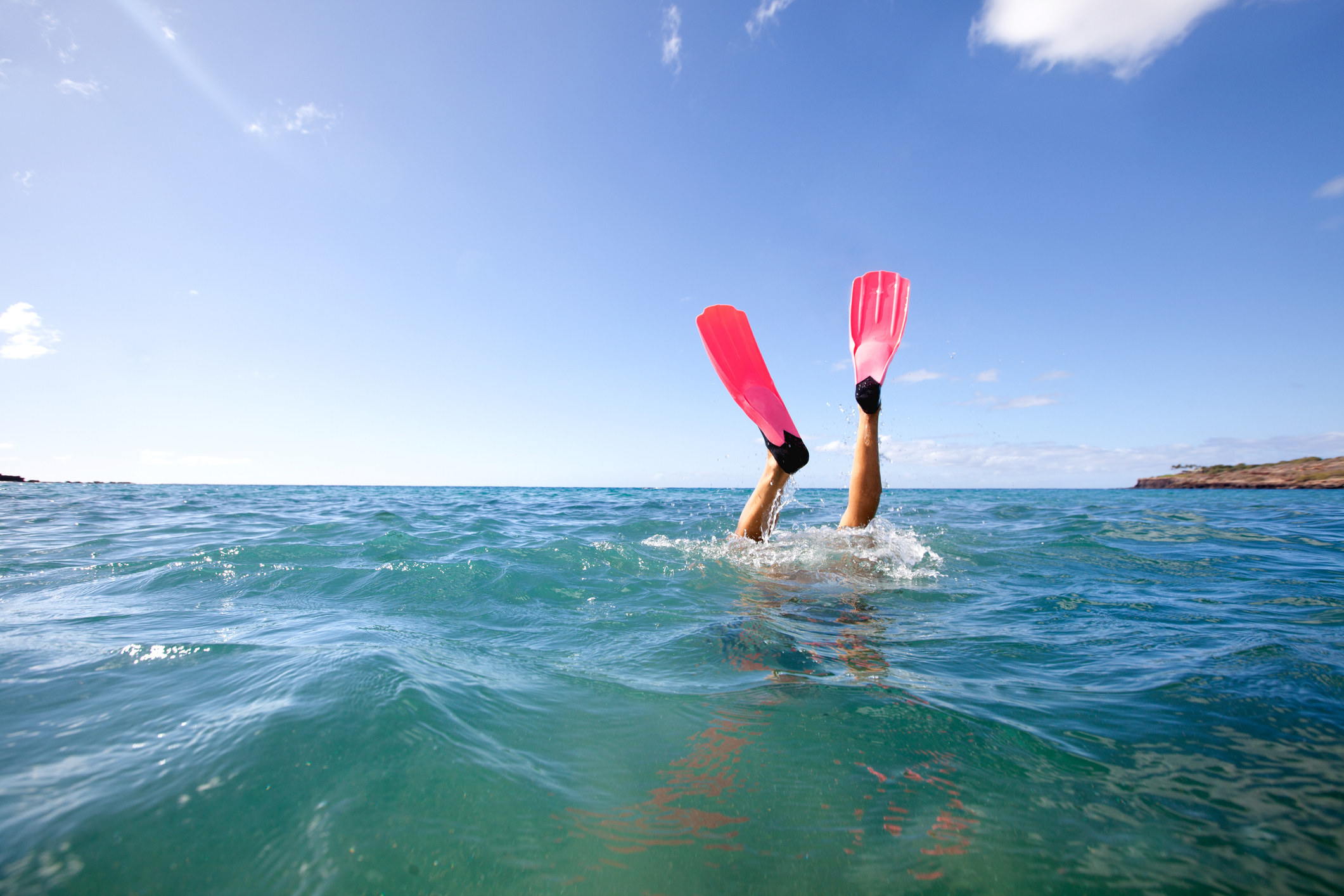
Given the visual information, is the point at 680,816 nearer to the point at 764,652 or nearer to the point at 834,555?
the point at 764,652

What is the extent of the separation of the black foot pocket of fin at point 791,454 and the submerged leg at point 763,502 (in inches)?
3.4

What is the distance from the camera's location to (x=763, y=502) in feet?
20.0

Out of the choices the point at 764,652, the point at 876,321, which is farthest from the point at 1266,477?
the point at 764,652

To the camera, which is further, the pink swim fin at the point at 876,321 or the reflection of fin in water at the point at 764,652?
the pink swim fin at the point at 876,321

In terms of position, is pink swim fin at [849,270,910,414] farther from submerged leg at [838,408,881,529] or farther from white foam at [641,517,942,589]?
white foam at [641,517,942,589]

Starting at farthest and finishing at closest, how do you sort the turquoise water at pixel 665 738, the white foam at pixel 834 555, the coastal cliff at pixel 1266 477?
the coastal cliff at pixel 1266 477
the white foam at pixel 834 555
the turquoise water at pixel 665 738

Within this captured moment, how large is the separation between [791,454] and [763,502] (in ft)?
2.40

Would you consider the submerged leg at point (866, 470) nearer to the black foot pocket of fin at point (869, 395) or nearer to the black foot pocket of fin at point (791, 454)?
the black foot pocket of fin at point (869, 395)

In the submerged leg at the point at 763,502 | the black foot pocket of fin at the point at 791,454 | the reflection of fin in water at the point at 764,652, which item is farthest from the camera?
the submerged leg at the point at 763,502

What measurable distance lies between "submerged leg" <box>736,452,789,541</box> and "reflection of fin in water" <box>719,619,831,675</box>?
240cm

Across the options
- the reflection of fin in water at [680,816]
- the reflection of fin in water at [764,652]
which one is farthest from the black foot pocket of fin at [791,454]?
the reflection of fin in water at [680,816]

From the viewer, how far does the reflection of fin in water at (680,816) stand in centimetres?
157

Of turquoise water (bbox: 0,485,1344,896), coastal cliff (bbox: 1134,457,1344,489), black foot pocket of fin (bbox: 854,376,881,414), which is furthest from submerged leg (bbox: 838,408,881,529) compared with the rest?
coastal cliff (bbox: 1134,457,1344,489)

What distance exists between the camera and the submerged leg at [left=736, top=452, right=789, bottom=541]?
5.92 m
